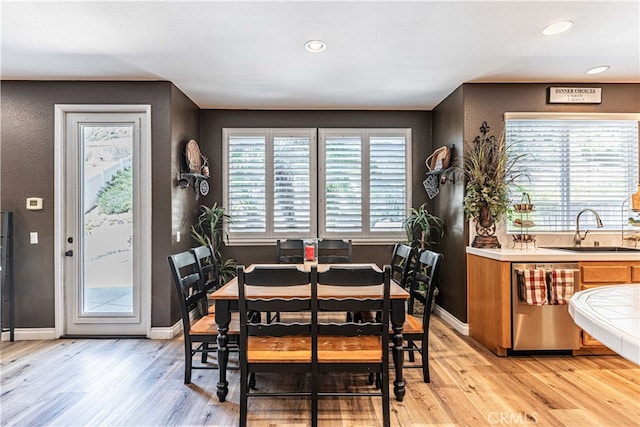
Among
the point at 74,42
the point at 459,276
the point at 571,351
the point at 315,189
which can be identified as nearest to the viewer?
the point at 74,42

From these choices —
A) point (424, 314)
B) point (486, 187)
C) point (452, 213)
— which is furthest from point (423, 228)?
point (424, 314)

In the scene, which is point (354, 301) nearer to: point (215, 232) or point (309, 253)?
point (309, 253)

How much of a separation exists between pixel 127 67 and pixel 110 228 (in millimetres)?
1632

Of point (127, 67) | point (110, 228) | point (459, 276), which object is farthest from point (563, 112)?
point (110, 228)

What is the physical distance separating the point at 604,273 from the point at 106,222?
483cm

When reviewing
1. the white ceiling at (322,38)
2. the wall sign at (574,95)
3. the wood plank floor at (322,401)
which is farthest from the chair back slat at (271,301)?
the wall sign at (574,95)

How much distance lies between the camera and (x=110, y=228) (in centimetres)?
366

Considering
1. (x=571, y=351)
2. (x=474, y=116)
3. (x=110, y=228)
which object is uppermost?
(x=474, y=116)

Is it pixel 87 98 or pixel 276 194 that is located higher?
pixel 87 98

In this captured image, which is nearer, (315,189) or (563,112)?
(563,112)

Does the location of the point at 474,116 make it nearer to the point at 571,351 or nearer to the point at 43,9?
the point at 571,351

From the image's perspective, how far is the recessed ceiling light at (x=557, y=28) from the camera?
256 cm

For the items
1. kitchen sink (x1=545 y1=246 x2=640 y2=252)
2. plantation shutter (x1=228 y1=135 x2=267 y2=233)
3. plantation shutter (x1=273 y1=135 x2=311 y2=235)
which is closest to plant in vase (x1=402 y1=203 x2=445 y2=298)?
kitchen sink (x1=545 y1=246 x2=640 y2=252)
